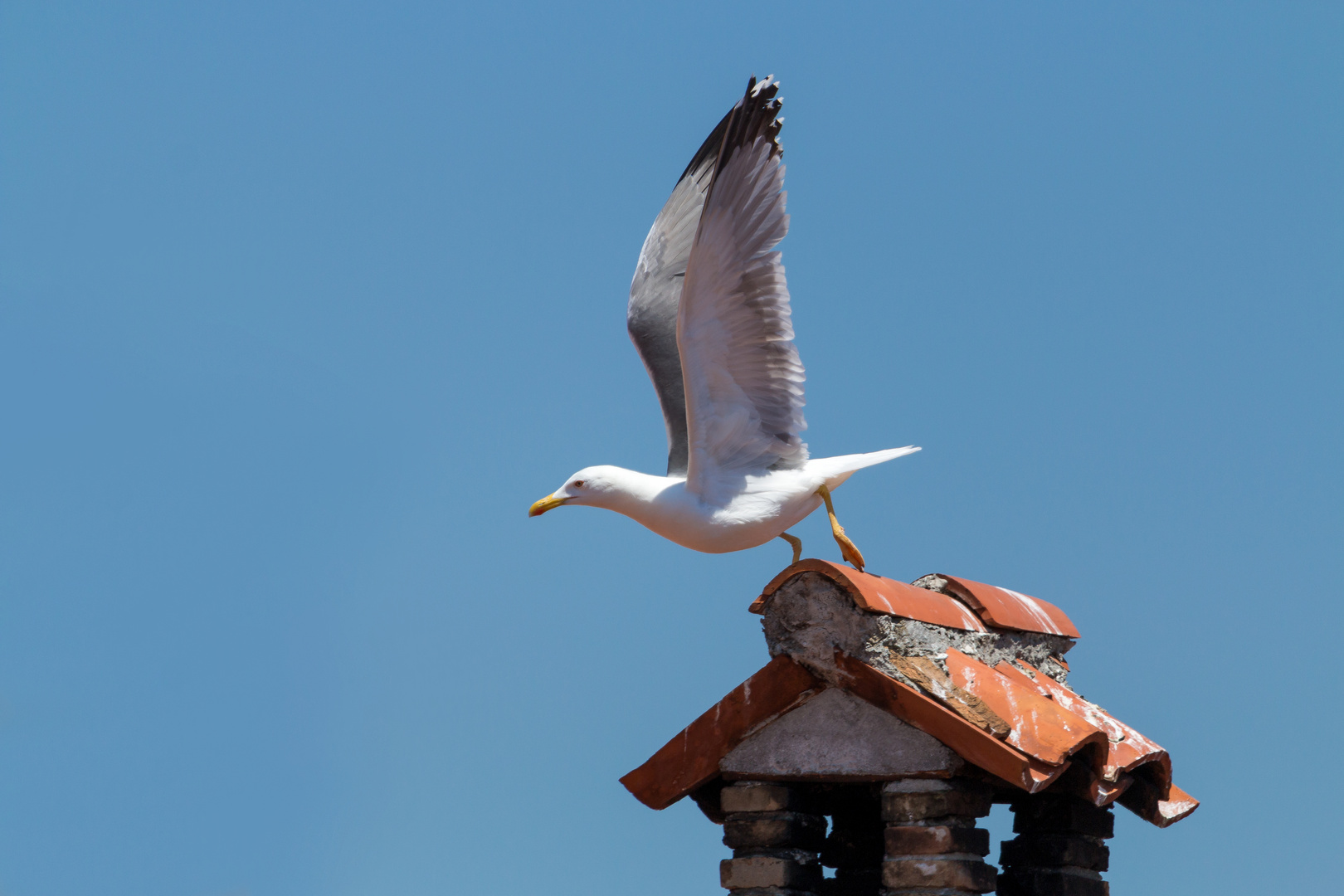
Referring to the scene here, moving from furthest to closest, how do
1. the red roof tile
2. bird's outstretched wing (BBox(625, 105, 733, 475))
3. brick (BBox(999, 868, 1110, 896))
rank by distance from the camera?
bird's outstretched wing (BBox(625, 105, 733, 475))
brick (BBox(999, 868, 1110, 896))
the red roof tile


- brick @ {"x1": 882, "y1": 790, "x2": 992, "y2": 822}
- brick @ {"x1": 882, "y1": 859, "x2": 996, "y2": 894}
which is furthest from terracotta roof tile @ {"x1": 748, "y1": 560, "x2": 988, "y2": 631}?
brick @ {"x1": 882, "y1": 859, "x2": 996, "y2": 894}

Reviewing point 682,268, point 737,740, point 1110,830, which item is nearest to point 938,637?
point 737,740

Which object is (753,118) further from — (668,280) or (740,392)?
(668,280)

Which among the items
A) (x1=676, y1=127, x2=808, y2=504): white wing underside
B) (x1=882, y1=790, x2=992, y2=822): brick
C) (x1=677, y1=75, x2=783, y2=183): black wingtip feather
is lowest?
(x1=882, y1=790, x2=992, y2=822): brick

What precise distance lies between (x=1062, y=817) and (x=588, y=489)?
7.93 feet

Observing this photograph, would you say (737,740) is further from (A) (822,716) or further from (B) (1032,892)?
(B) (1032,892)

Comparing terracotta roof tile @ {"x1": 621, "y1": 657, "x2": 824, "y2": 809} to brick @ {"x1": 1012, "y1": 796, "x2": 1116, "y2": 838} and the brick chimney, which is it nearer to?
the brick chimney

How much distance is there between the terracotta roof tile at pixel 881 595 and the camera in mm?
4773

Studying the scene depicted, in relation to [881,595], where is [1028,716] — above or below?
below

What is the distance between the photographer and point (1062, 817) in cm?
534

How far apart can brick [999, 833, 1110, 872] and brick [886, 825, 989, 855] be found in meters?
0.68

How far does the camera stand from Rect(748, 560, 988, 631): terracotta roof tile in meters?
4.77

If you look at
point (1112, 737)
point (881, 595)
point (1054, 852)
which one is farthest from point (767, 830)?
point (1112, 737)

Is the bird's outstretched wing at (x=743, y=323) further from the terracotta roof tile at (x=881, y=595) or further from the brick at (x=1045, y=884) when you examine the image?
the brick at (x=1045, y=884)
